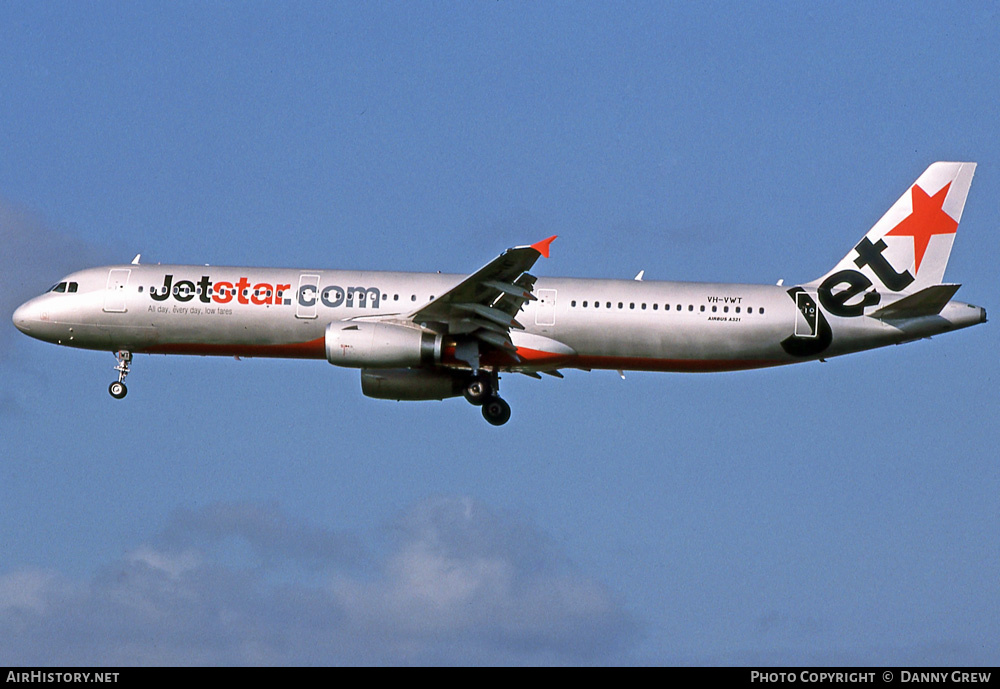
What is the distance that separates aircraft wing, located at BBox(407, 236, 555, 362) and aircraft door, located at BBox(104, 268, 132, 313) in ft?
31.1

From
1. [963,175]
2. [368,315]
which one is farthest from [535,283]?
[963,175]

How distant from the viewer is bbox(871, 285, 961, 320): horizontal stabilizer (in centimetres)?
4106

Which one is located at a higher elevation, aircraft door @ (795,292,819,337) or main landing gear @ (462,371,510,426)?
aircraft door @ (795,292,819,337)

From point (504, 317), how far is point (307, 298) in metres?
6.54

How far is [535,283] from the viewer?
44.1 meters

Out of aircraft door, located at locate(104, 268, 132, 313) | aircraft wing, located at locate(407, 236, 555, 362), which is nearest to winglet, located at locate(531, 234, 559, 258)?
aircraft wing, located at locate(407, 236, 555, 362)

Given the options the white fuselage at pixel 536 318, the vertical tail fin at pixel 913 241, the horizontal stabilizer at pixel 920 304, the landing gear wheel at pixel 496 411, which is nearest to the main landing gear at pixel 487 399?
the landing gear wheel at pixel 496 411

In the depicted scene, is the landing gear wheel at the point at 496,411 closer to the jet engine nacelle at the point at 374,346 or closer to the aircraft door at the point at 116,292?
the jet engine nacelle at the point at 374,346

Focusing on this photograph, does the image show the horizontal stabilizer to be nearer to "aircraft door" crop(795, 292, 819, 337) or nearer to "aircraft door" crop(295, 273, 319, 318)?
"aircraft door" crop(795, 292, 819, 337)

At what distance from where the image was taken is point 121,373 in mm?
45812

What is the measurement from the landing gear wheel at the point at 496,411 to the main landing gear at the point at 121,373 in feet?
38.1

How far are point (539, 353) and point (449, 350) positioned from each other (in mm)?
2854

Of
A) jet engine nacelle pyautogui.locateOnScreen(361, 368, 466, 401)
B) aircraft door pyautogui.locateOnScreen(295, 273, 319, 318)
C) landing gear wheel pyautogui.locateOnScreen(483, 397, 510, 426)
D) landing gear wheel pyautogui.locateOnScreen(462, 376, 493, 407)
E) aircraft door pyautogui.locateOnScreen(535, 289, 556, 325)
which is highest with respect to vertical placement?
aircraft door pyautogui.locateOnScreen(295, 273, 319, 318)
